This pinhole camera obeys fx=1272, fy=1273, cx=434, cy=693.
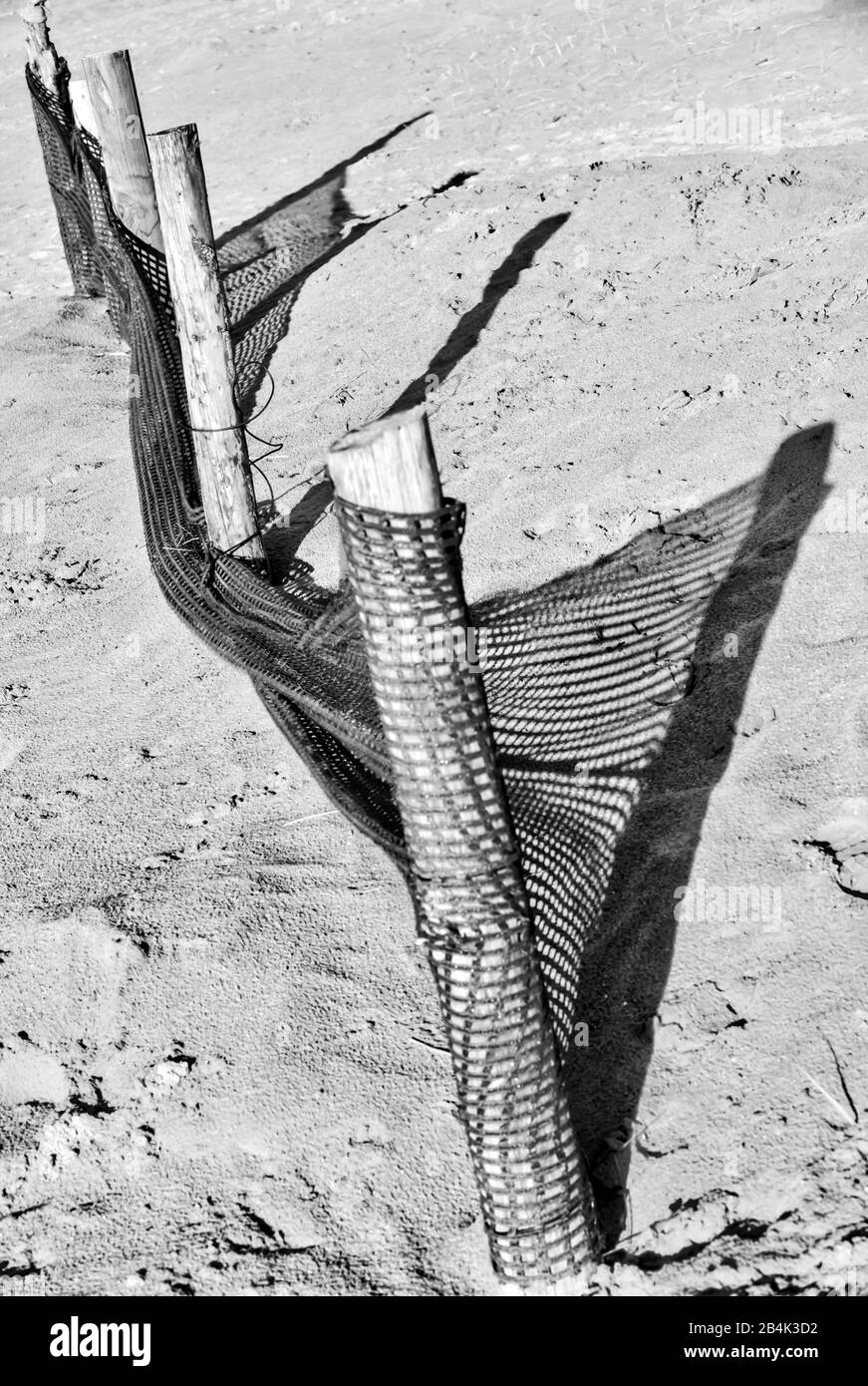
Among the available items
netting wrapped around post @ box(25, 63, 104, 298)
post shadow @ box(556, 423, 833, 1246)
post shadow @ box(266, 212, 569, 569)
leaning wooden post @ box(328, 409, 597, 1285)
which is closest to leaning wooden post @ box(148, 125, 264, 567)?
post shadow @ box(266, 212, 569, 569)

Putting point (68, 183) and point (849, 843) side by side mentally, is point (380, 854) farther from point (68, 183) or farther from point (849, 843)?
point (68, 183)

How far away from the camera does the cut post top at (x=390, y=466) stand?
218 cm

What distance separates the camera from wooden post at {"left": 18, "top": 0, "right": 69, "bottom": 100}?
25.0 feet

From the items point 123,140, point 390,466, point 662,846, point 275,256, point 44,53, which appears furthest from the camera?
point 275,256

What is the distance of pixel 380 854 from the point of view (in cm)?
393

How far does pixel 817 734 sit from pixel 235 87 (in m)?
10.2

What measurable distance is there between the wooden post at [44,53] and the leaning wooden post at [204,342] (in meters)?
3.44

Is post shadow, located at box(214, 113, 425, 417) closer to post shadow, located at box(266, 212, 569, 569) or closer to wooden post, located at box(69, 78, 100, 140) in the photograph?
post shadow, located at box(266, 212, 569, 569)

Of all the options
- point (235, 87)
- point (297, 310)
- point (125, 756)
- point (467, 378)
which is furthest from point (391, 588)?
point (235, 87)

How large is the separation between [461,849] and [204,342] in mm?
3235

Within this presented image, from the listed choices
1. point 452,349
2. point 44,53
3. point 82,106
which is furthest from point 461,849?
point 44,53
